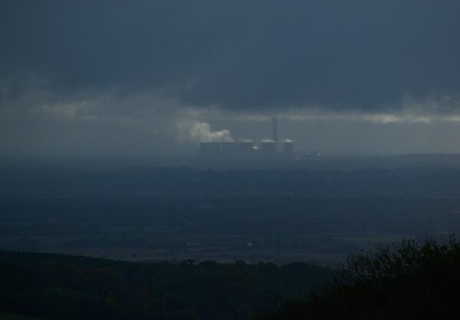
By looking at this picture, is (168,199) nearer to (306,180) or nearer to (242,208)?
(242,208)

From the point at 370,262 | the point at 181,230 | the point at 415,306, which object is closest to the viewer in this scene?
the point at 415,306

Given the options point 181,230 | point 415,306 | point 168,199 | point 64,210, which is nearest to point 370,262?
point 415,306

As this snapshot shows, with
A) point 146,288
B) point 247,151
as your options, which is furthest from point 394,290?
point 247,151

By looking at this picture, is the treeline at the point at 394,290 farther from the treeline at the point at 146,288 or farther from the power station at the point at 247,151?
the power station at the point at 247,151

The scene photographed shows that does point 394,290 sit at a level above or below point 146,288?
above

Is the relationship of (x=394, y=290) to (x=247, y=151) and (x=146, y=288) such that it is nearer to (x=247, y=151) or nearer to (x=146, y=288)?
(x=146, y=288)

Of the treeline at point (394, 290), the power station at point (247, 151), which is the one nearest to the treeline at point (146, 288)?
the treeline at point (394, 290)

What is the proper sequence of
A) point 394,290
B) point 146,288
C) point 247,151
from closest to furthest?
point 394,290, point 146,288, point 247,151
